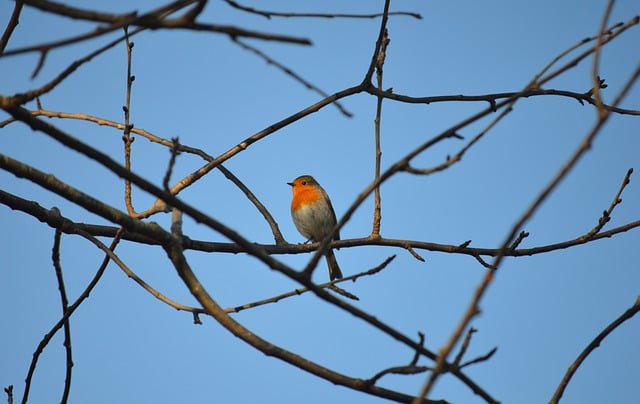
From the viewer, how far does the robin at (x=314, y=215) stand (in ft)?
35.2

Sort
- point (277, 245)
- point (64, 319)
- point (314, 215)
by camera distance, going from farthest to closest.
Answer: point (314, 215) → point (277, 245) → point (64, 319)

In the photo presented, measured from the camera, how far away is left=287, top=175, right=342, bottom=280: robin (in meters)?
10.7

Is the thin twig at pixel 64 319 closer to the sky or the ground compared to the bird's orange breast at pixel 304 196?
closer to the ground

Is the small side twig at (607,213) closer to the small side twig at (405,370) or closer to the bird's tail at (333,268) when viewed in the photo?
the small side twig at (405,370)

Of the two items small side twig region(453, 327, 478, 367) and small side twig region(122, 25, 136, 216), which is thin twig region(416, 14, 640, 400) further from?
small side twig region(122, 25, 136, 216)

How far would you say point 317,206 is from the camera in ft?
36.0

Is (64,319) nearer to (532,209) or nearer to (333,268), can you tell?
(532,209)

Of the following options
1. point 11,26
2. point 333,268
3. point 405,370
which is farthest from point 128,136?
point 333,268

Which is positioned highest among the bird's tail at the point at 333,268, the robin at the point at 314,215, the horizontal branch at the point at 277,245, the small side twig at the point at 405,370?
the robin at the point at 314,215

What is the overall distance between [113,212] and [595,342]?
1.72 metres

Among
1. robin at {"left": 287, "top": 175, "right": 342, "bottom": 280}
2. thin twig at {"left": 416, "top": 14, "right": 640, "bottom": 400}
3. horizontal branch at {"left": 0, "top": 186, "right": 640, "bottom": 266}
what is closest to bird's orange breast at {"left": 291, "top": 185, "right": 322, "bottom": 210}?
robin at {"left": 287, "top": 175, "right": 342, "bottom": 280}

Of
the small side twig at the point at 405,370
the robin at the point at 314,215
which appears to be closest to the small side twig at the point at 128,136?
the small side twig at the point at 405,370

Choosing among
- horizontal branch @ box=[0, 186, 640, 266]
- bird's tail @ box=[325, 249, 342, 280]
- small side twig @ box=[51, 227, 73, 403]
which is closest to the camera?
small side twig @ box=[51, 227, 73, 403]

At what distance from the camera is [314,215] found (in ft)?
35.6
